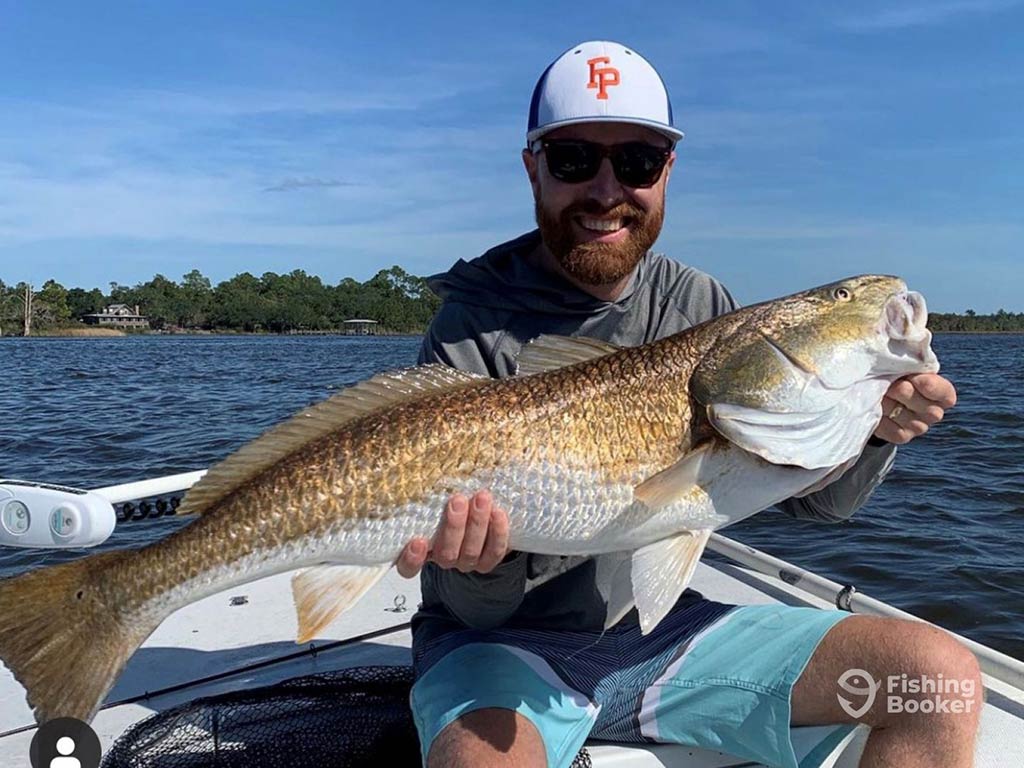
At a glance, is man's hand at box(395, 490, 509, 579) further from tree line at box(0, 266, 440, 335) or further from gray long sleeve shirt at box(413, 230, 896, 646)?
tree line at box(0, 266, 440, 335)

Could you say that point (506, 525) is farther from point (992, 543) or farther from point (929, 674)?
point (992, 543)

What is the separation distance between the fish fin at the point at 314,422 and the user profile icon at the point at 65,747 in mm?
787

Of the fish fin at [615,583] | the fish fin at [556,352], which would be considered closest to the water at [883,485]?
the fish fin at [615,583]

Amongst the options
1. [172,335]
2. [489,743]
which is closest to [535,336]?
[489,743]

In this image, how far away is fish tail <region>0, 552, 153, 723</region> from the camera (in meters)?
2.58

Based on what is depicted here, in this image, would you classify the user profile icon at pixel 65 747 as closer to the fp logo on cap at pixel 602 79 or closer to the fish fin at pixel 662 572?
the fish fin at pixel 662 572

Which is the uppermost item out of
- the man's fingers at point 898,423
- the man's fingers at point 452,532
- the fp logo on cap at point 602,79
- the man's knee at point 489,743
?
the fp logo on cap at point 602,79

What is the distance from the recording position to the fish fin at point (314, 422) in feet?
9.15

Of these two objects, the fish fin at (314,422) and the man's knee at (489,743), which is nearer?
the man's knee at (489,743)

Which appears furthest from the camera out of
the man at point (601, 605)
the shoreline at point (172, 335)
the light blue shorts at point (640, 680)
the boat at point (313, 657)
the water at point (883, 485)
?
the shoreline at point (172, 335)

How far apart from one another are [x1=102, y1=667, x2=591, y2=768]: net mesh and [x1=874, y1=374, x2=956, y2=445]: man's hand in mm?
1576

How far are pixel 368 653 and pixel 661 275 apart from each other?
235cm

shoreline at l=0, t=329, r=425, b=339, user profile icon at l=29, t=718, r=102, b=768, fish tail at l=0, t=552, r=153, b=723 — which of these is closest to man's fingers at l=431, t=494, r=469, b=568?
fish tail at l=0, t=552, r=153, b=723

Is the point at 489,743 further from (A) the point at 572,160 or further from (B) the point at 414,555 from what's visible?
(A) the point at 572,160
